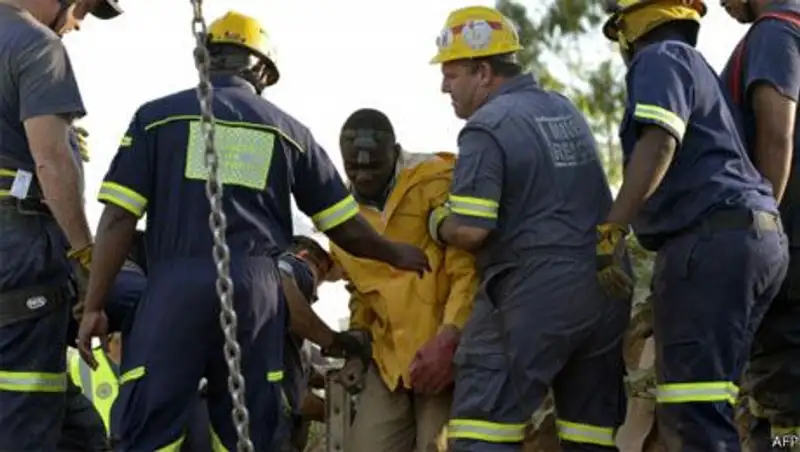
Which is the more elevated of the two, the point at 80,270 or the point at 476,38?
the point at 476,38

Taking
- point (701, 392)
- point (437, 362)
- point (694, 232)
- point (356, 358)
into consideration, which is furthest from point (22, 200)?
point (701, 392)

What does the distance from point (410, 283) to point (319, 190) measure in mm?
957

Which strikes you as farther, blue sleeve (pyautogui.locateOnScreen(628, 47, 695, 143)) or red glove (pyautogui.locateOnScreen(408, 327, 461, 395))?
red glove (pyautogui.locateOnScreen(408, 327, 461, 395))

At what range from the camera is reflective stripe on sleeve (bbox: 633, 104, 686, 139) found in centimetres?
541

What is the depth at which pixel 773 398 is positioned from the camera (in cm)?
637

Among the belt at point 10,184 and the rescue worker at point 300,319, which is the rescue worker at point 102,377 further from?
the rescue worker at point 300,319

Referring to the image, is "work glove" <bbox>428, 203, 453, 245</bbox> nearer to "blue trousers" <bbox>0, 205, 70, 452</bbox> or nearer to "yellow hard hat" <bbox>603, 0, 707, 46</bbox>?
"yellow hard hat" <bbox>603, 0, 707, 46</bbox>

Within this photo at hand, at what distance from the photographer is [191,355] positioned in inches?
206

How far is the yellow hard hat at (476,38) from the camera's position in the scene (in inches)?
245

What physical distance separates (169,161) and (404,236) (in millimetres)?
1436

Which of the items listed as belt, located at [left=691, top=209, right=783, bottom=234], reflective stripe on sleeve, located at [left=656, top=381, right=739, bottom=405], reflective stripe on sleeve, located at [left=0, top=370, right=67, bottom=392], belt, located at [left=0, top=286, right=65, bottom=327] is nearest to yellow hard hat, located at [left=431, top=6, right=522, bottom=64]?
belt, located at [left=691, top=209, right=783, bottom=234]

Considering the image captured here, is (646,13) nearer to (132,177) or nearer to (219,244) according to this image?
(132,177)

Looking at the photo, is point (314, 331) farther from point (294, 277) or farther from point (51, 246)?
point (51, 246)

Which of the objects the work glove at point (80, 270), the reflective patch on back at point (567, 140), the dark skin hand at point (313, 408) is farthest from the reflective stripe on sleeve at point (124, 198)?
the dark skin hand at point (313, 408)
